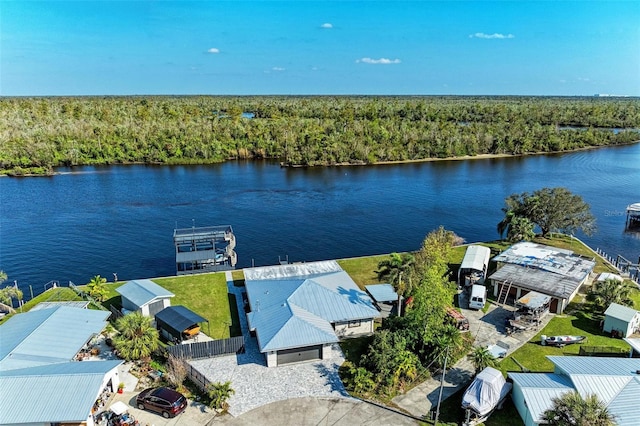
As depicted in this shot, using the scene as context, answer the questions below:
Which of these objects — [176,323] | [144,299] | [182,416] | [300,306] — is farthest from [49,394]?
[300,306]

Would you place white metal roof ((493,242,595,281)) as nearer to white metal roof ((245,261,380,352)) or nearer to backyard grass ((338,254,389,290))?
backyard grass ((338,254,389,290))

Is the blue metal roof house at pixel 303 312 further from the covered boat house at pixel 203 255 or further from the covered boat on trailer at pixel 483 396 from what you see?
the covered boat on trailer at pixel 483 396

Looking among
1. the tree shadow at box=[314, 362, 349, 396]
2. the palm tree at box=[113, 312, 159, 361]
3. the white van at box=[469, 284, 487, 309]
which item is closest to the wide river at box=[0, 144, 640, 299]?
the white van at box=[469, 284, 487, 309]

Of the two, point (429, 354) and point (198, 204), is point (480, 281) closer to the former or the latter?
point (429, 354)

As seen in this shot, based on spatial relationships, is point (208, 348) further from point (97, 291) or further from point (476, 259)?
point (476, 259)

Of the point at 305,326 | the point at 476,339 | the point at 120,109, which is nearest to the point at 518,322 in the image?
the point at 476,339

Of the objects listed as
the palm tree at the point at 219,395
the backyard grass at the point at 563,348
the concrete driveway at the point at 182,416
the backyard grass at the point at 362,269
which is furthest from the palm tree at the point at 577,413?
the backyard grass at the point at 362,269
